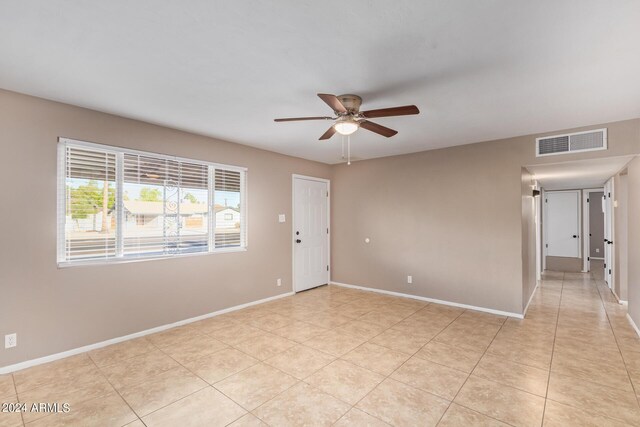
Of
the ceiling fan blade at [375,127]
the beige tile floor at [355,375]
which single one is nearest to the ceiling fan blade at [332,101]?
the ceiling fan blade at [375,127]

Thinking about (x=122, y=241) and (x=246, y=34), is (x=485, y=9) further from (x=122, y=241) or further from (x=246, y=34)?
(x=122, y=241)

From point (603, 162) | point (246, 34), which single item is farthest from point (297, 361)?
point (603, 162)

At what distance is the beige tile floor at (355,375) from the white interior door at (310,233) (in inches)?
64.1

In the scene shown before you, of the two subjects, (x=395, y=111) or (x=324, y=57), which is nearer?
(x=324, y=57)

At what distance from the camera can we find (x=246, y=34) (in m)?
1.90

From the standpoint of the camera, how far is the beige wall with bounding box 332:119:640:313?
4176 millimetres

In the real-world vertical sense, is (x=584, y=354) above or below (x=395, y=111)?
below

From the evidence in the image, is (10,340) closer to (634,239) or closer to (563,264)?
(634,239)

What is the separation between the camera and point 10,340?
269cm

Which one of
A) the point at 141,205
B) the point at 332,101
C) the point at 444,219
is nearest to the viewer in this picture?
the point at 332,101

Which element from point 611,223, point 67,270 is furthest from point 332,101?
point 611,223

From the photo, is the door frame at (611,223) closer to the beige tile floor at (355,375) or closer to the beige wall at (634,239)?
the beige wall at (634,239)

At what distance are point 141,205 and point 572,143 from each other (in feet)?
17.7

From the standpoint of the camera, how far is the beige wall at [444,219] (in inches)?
164
